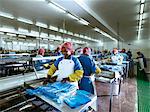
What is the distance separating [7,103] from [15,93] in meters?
0.25

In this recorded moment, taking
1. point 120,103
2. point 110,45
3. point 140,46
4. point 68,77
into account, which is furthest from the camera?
point 110,45

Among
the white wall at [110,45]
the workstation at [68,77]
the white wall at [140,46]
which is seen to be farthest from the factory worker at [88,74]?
the white wall at [110,45]

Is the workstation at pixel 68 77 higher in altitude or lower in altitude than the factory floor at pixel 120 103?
higher

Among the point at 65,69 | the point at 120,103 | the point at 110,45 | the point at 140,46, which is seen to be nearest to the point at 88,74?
the point at 65,69

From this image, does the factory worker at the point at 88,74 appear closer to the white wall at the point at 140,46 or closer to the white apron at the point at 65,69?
the white apron at the point at 65,69

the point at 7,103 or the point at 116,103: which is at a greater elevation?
the point at 7,103

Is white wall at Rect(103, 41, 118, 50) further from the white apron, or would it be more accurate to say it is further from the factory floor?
the white apron

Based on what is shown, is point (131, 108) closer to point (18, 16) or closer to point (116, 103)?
point (116, 103)

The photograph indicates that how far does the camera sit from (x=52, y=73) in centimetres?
200

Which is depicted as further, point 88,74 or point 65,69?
point 88,74

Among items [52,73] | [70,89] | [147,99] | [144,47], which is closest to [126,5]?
[147,99]

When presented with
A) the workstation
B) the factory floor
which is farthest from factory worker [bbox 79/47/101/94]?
the factory floor

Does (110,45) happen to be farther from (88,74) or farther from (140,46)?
(88,74)

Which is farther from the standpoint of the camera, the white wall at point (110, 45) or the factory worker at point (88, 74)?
the white wall at point (110, 45)
